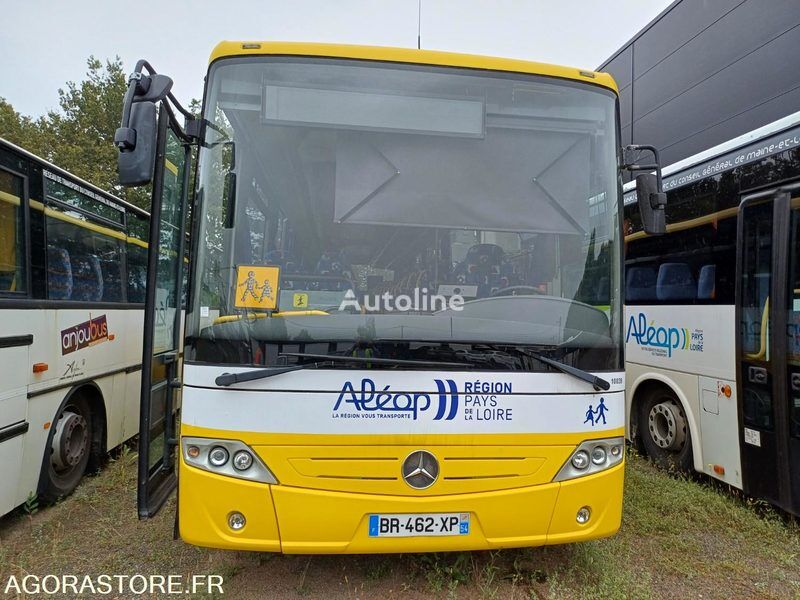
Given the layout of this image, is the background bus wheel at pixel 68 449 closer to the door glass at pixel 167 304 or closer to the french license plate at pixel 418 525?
the door glass at pixel 167 304

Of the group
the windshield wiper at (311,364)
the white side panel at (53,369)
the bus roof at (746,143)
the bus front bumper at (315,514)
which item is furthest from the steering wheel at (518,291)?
the white side panel at (53,369)

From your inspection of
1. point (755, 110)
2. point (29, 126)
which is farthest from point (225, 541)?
point (29, 126)

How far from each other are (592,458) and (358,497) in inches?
50.7

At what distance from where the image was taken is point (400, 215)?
9.33 ft

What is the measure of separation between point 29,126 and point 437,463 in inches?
1056

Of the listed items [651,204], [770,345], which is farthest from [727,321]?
[651,204]

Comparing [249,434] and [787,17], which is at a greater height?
[787,17]

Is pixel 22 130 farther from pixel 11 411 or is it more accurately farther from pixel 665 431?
pixel 665 431

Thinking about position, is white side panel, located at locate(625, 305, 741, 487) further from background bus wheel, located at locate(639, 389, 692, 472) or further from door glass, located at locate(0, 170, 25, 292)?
door glass, located at locate(0, 170, 25, 292)

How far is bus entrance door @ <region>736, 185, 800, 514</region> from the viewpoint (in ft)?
12.4

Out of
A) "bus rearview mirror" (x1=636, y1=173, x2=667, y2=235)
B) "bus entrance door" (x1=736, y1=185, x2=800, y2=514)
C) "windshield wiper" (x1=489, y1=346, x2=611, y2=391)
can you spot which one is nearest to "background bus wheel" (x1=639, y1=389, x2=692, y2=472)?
"bus entrance door" (x1=736, y1=185, x2=800, y2=514)

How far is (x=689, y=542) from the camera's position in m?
3.71

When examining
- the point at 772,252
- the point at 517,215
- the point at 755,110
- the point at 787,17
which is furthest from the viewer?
the point at 755,110

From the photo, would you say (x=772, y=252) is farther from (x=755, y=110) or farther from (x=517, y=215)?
(x=755, y=110)
